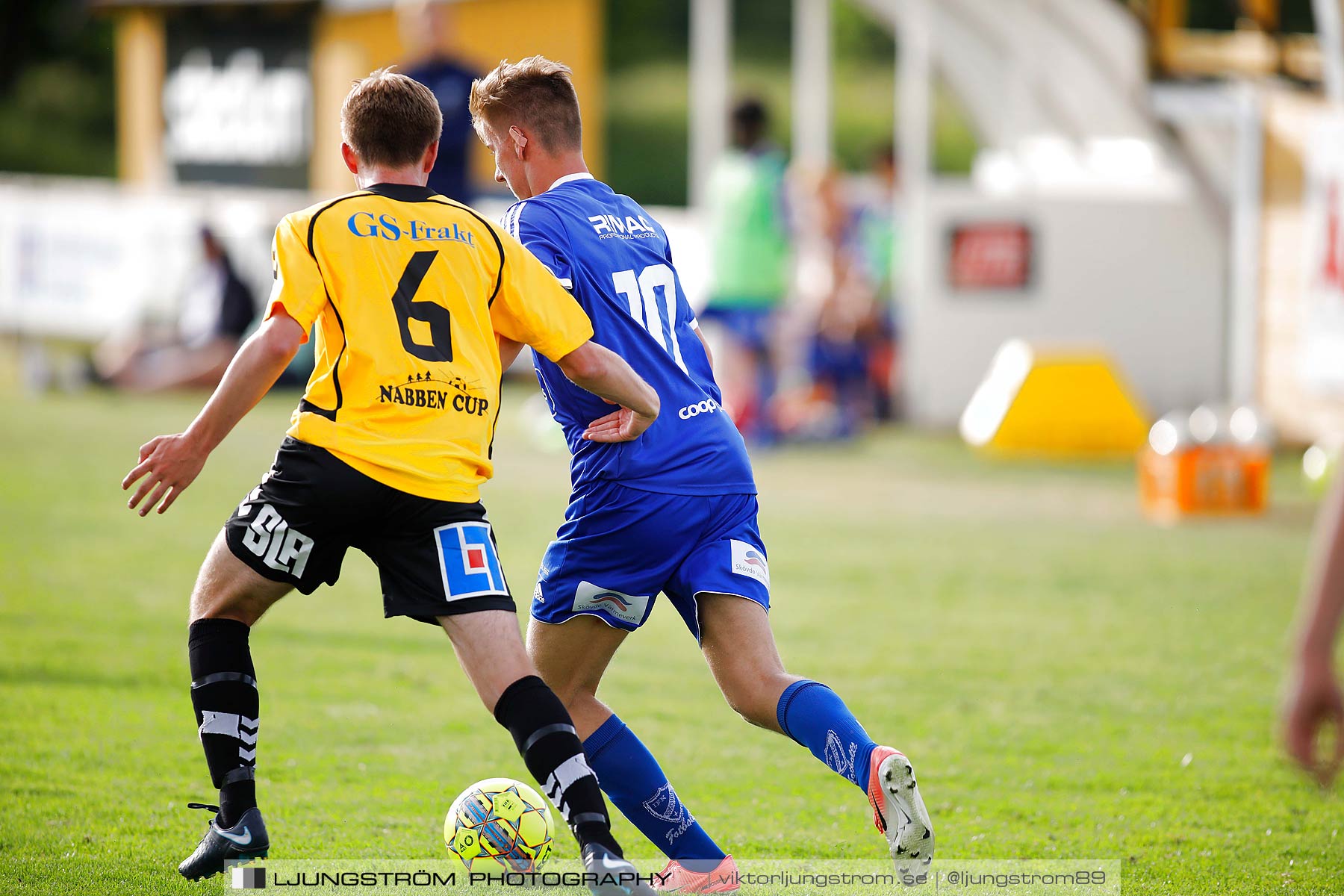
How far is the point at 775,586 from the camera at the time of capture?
7984 mm

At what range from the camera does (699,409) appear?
13.1 ft

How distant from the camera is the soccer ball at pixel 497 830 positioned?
4.09 meters

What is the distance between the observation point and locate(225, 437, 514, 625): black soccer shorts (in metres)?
3.59

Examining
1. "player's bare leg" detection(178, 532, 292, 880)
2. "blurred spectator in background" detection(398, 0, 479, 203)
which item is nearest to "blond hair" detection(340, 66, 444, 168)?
"player's bare leg" detection(178, 532, 292, 880)

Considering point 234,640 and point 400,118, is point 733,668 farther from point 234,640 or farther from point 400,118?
point 400,118

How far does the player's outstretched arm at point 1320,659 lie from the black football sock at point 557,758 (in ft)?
5.56

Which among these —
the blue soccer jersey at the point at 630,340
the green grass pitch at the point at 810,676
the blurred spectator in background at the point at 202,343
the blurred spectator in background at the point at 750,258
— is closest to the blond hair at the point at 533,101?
the blue soccer jersey at the point at 630,340

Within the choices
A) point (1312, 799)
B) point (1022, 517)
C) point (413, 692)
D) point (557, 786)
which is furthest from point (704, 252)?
point (557, 786)

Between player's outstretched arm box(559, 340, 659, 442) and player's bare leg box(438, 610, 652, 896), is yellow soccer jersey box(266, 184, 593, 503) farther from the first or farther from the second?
player's bare leg box(438, 610, 652, 896)

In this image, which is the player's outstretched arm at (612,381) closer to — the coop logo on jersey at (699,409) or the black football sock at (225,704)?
the coop logo on jersey at (699,409)

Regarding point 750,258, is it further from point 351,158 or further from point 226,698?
point 226,698

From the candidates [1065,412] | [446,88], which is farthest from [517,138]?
[1065,412]

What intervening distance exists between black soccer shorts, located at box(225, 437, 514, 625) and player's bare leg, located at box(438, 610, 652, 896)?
61 mm

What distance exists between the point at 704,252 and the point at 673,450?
11.2m
